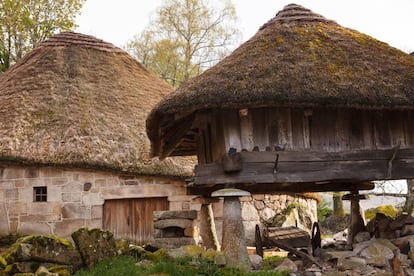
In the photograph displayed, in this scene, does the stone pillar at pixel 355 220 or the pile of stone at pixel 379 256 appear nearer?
the pile of stone at pixel 379 256

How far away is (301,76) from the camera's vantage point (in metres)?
7.84

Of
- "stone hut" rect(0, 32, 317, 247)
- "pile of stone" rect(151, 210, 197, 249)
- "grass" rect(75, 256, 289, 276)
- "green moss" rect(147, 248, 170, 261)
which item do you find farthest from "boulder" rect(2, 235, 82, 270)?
"stone hut" rect(0, 32, 317, 247)

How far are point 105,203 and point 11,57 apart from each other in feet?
41.1

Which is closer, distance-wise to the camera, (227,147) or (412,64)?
(227,147)

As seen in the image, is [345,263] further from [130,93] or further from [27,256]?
[130,93]

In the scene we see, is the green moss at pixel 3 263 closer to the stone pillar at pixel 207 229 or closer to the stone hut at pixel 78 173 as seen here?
the stone pillar at pixel 207 229

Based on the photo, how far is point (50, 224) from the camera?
12.4 meters

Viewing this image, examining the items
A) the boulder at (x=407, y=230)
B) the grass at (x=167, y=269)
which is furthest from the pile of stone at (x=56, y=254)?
the boulder at (x=407, y=230)

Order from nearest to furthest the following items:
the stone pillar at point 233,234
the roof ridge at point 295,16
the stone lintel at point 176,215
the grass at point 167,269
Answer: the grass at point 167,269 < the stone pillar at point 233,234 < the stone lintel at point 176,215 < the roof ridge at point 295,16

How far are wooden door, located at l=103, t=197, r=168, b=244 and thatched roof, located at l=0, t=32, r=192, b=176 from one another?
0.75 metres

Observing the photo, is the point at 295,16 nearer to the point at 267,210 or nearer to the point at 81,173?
the point at 81,173

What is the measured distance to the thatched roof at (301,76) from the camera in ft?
24.7

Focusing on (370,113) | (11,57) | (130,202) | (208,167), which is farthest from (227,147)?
(11,57)

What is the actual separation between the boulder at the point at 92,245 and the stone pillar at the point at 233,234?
1627 mm
